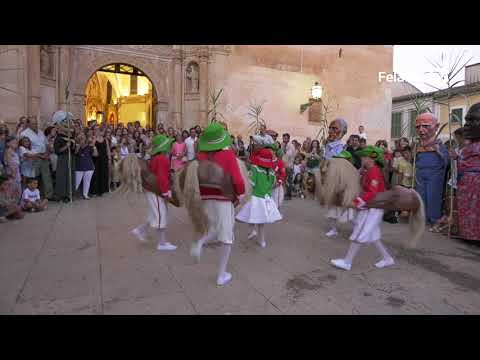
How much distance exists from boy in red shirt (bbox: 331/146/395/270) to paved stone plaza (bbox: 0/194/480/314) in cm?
35

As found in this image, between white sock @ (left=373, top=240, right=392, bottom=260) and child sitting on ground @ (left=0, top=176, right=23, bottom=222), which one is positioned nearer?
white sock @ (left=373, top=240, right=392, bottom=260)

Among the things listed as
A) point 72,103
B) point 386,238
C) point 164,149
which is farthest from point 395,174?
point 72,103

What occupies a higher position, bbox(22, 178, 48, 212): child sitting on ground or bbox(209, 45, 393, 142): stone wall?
bbox(209, 45, 393, 142): stone wall

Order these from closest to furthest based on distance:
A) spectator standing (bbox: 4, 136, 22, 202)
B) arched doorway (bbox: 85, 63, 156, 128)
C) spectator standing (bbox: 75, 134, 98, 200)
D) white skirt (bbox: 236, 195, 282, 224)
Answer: white skirt (bbox: 236, 195, 282, 224)
spectator standing (bbox: 4, 136, 22, 202)
spectator standing (bbox: 75, 134, 98, 200)
arched doorway (bbox: 85, 63, 156, 128)

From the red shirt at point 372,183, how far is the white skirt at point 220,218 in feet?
5.42

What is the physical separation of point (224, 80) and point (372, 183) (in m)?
13.0

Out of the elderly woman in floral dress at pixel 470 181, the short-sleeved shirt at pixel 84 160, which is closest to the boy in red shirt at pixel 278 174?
the elderly woman in floral dress at pixel 470 181

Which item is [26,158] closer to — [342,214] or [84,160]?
[84,160]

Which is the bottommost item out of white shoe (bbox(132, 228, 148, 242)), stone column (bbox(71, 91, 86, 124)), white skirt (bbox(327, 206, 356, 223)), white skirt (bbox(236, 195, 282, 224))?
white shoe (bbox(132, 228, 148, 242))

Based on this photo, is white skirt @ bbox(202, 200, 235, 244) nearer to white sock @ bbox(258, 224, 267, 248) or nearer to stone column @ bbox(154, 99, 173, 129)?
white sock @ bbox(258, 224, 267, 248)

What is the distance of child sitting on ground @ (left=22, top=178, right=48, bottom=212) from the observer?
8.00 m

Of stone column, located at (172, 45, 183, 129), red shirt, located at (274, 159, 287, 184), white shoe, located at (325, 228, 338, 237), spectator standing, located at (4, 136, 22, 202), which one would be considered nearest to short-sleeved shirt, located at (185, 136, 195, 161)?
stone column, located at (172, 45, 183, 129)

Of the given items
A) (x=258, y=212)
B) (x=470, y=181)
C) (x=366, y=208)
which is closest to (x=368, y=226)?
(x=366, y=208)

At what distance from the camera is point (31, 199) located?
811 centimetres
